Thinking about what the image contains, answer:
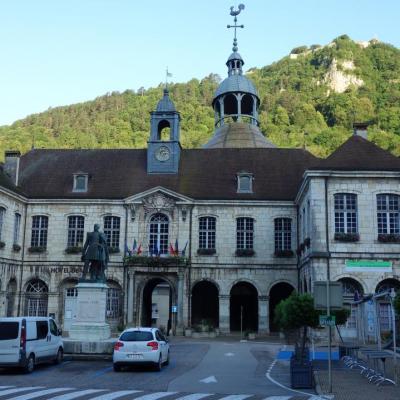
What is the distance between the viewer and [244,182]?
113 feet

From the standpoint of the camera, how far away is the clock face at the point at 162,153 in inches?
1422

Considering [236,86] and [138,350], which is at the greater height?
[236,86]

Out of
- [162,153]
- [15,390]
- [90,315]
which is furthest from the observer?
[162,153]

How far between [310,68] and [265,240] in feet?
370

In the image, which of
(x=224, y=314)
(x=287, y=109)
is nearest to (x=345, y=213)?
(x=224, y=314)

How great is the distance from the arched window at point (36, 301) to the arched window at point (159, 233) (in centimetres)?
675

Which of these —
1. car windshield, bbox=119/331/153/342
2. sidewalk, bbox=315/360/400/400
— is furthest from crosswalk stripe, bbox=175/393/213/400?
car windshield, bbox=119/331/153/342

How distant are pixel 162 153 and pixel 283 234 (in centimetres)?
889

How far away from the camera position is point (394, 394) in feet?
40.1

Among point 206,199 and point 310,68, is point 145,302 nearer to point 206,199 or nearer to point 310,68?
point 206,199

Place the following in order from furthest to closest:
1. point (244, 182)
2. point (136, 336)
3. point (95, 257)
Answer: point (244, 182), point (95, 257), point (136, 336)

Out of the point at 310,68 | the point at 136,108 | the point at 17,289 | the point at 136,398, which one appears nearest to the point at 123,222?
the point at 17,289

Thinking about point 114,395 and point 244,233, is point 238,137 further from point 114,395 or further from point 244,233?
point 114,395

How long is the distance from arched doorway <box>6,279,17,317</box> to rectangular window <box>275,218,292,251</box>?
14.8m
